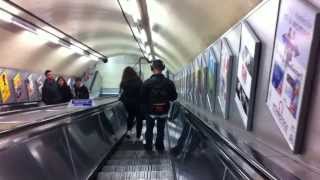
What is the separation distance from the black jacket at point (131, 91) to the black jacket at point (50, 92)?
197cm

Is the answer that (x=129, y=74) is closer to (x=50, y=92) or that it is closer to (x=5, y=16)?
(x=50, y=92)

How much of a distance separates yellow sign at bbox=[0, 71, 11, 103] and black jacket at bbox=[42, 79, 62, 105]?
2588mm

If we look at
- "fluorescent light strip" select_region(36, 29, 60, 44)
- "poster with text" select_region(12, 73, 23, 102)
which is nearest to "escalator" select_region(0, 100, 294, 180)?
"fluorescent light strip" select_region(36, 29, 60, 44)

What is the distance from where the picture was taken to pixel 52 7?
846 cm

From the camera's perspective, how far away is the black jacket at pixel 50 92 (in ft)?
28.7

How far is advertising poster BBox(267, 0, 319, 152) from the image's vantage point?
2.17 m

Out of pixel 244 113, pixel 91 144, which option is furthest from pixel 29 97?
pixel 244 113

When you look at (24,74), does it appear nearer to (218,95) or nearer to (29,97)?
(29,97)

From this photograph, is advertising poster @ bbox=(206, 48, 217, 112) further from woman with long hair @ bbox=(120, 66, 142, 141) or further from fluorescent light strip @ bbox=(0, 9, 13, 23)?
fluorescent light strip @ bbox=(0, 9, 13, 23)

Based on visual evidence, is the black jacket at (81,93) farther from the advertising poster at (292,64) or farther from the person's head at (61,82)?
the advertising poster at (292,64)

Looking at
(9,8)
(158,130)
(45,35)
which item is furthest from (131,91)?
(45,35)

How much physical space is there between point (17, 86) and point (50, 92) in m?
3.74

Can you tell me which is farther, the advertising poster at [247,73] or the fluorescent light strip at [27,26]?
the fluorescent light strip at [27,26]

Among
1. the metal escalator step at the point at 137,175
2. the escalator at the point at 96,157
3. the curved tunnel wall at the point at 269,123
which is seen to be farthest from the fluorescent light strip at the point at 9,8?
the curved tunnel wall at the point at 269,123
